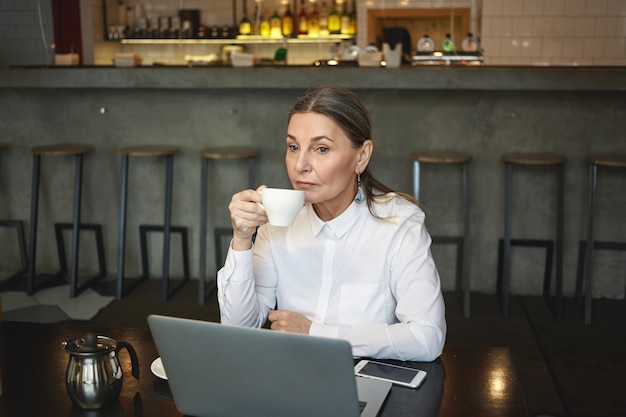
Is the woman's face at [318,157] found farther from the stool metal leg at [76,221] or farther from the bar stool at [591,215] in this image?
the stool metal leg at [76,221]

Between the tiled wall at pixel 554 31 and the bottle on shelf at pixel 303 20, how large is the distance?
5.71ft

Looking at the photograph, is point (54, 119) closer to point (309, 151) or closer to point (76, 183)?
point (76, 183)

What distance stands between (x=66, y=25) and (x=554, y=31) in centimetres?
401

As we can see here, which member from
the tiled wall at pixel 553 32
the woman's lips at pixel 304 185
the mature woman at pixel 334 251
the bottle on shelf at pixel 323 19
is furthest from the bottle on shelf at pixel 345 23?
the woman's lips at pixel 304 185

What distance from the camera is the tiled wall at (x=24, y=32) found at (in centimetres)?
655

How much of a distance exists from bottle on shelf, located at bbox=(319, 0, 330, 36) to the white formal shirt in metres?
5.20

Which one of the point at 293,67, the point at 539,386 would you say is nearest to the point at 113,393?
the point at 539,386

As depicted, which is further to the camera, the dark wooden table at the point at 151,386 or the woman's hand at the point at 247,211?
the woman's hand at the point at 247,211

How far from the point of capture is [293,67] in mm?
4055

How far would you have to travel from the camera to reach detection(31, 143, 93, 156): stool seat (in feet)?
13.5

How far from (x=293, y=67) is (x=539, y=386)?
6.63ft

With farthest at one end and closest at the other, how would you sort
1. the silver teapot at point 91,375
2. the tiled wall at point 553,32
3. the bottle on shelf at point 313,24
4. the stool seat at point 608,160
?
the bottle on shelf at point 313,24 → the tiled wall at point 553,32 → the stool seat at point 608,160 → the silver teapot at point 91,375

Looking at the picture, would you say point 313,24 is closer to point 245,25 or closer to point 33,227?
point 245,25

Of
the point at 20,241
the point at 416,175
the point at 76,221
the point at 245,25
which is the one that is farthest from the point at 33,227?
the point at 245,25
